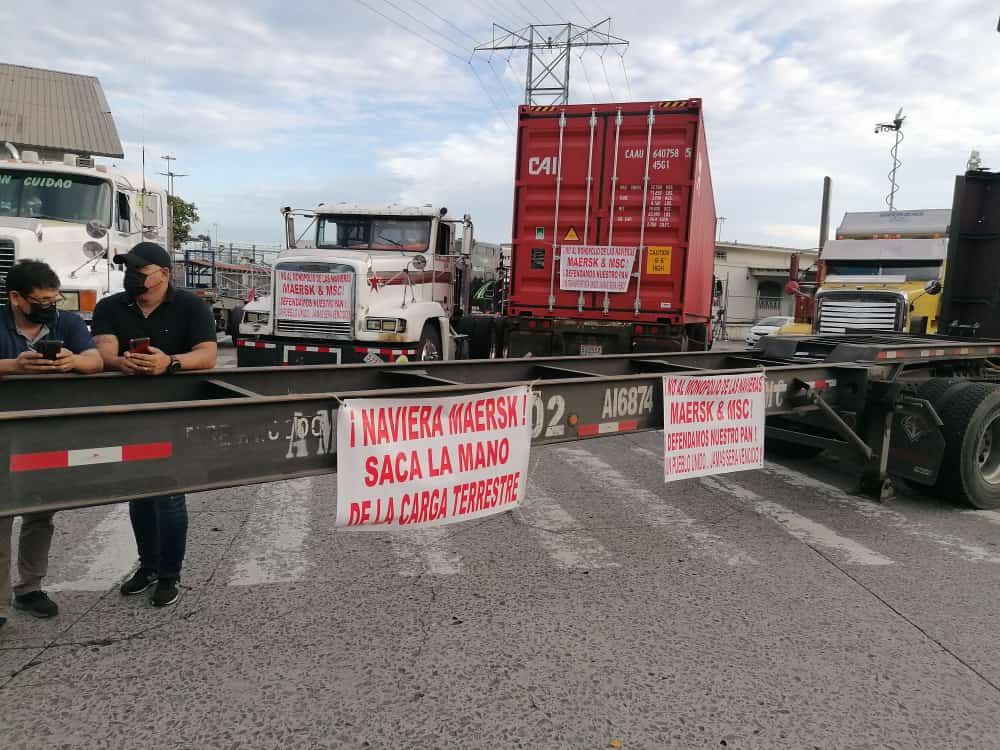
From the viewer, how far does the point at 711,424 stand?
4.36 m

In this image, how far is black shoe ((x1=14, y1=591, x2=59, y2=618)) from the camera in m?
3.49

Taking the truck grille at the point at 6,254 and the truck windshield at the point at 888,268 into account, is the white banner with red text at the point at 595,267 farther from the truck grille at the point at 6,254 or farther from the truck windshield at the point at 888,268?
the truck windshield at the point at 888,268

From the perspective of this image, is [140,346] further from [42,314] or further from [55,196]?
[55,196]

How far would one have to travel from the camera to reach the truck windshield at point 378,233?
37.6ft

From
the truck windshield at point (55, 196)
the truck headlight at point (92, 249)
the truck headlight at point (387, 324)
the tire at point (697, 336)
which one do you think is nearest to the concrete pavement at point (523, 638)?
the truck headlight at point (92, 249)

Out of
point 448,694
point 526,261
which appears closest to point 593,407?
point 448,694

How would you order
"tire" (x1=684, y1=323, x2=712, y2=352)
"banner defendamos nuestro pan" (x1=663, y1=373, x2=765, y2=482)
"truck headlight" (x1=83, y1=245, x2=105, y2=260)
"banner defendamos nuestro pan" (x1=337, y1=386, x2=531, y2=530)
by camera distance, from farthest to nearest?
"tire" (x1=684, y1=323, x2=712, y2=352), "truck headlight" (x1=83, y1=245, x2=105, y2=260), "banner defendamos nuestro pan" (x1=663, y1=373, x2=765, y2=482), "banner defendamos nuestro pan" (x1=337, y1=386, x2=531, y2=530)

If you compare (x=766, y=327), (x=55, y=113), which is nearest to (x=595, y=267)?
(x=766, y=327)

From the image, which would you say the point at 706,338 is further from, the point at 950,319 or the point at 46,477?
the point at 46,477

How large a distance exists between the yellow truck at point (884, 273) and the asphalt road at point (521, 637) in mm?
8747

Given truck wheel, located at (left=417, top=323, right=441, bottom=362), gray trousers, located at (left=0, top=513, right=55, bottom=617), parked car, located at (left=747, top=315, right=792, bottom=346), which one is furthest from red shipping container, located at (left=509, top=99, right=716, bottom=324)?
parked car, located at (left=747, top=315, right=792, bottom=346)

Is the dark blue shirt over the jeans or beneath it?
over

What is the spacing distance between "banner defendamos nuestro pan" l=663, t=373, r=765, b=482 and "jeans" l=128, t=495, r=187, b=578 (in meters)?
2.58

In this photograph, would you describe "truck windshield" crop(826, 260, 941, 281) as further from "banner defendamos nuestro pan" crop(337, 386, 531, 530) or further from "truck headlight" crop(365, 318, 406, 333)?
"banner defendamos nuestro pan" crop(337, 386, 531, 530)
